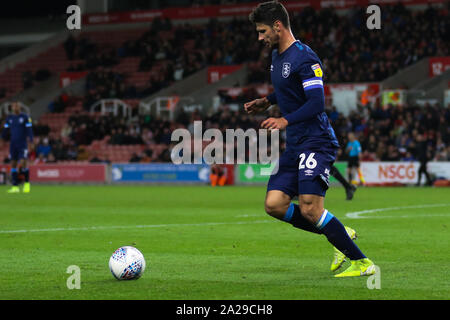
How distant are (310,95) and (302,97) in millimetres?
235

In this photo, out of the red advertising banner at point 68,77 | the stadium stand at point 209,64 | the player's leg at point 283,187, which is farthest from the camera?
the red advertising banner at point 68,77

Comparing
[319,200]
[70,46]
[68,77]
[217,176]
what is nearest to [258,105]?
[319,200]

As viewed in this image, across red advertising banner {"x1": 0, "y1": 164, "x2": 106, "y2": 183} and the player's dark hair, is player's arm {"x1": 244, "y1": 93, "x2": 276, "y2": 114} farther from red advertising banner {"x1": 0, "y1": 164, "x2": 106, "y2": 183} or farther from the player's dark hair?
red advertising banner {"x1": 0, "y1": 164, "x2": 106, "y2": 183}

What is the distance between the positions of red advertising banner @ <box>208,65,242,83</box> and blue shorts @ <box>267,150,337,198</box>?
3180 centimetres

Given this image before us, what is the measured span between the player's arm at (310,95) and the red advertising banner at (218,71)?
105 ft

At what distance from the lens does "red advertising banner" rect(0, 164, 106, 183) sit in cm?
3300

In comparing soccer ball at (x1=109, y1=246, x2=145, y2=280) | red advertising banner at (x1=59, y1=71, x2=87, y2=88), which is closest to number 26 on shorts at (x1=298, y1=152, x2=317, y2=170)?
soccer ball at (x1=109, y1=246, x2=145, y2=280)

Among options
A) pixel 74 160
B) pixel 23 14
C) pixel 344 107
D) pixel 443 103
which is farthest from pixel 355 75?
pixel 23 14

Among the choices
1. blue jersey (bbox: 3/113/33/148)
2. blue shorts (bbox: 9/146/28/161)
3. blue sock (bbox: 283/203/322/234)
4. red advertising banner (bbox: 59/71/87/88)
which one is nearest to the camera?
blue sock (bbox: 283/203/322/234)

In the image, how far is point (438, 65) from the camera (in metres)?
34.5

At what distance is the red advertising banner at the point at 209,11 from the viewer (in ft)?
128

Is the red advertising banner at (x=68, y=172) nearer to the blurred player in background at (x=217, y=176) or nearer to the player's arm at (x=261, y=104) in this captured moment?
the blurred player in background at (x=217, y=176)

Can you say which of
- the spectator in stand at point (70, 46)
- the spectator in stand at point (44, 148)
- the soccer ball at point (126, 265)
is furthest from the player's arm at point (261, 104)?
the spectator in stand at point (70, 46)

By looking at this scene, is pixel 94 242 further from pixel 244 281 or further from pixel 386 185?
pixel 386 185
